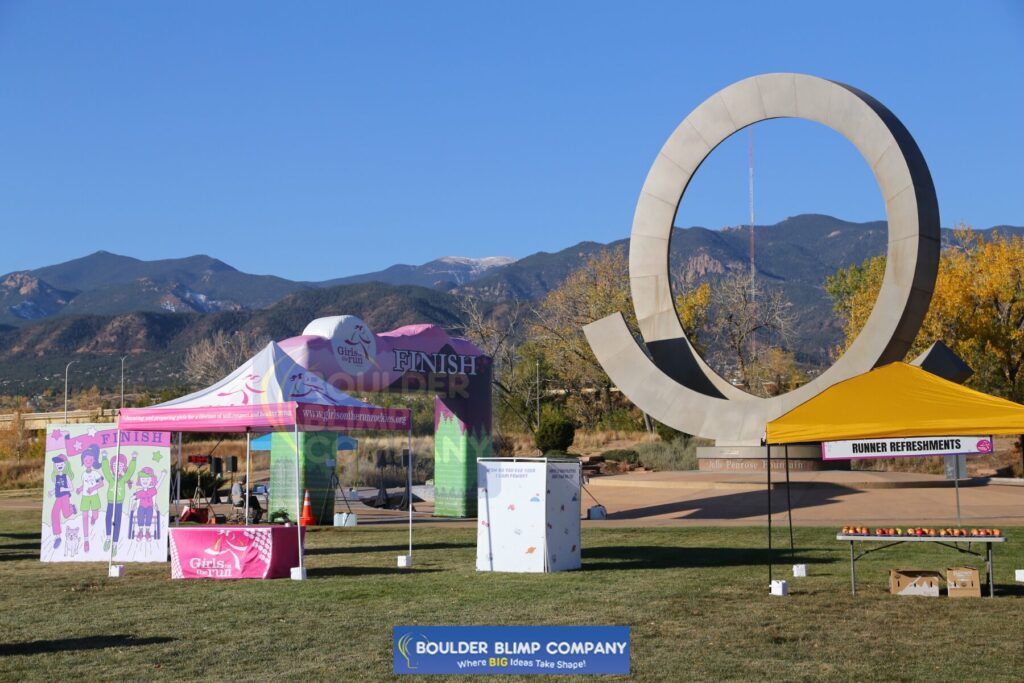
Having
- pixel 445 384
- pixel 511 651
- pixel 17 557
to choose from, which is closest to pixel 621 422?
pixel 445 384

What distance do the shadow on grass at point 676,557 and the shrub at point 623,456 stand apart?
25175mm

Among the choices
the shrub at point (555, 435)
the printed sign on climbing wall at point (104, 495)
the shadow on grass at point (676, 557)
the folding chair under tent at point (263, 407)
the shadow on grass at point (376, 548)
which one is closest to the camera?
the folding chair under tent at point (263, 407)

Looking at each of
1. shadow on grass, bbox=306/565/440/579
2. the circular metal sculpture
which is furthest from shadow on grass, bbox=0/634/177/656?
the circular metal sculpture

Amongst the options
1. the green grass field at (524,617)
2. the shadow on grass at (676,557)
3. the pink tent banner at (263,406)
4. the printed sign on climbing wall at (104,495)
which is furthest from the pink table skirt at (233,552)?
the shadow on grass at (676,557)

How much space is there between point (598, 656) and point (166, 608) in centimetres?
601

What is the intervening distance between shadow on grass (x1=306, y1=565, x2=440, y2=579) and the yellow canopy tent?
17.9 feet

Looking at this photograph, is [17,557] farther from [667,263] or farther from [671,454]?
[671,454]

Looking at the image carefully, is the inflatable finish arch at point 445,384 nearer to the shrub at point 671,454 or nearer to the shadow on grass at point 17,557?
the shadow on grass at point 17,557

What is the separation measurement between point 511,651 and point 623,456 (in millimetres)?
36055

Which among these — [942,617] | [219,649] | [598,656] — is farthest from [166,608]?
[942,617]

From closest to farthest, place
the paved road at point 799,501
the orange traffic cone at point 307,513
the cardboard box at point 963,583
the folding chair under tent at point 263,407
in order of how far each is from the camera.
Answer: the cardboard box at point 963,583 < the folding chair under tent at point 263,407 < the paved road at point 799,501 < the orange traffic cone at point 307,513

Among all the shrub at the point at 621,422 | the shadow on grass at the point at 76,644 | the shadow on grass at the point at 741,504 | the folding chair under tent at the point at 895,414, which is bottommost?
the shadow on grass at the point at 76,644

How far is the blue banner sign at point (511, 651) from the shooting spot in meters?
8.46

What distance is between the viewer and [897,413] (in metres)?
13.8
